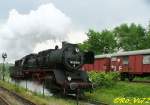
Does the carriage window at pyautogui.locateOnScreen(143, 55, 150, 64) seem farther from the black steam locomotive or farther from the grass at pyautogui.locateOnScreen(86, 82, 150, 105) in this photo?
the black steam locomotive

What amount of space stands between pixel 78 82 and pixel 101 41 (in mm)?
55912

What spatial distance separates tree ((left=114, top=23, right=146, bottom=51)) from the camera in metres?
81.7

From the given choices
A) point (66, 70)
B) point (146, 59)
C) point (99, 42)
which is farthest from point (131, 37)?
point (66, 70)

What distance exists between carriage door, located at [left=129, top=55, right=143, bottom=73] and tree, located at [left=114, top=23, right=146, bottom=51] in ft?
141

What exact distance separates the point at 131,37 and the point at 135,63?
51.3 meters

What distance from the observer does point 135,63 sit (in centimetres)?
3469

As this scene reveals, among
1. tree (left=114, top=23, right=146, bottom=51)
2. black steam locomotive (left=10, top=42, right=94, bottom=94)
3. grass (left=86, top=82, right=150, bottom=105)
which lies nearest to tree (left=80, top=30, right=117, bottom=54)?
tree (left=114, top=23, right=146, bottom=51)

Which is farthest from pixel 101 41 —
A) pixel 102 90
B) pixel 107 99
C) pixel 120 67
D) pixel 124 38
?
pixel 107 99

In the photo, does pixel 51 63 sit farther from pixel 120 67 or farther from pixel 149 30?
pixel 149 30

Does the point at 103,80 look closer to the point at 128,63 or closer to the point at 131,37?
the point at 128,63

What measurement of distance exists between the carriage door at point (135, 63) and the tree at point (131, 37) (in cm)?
4302

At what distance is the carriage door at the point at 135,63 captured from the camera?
33.9 metres

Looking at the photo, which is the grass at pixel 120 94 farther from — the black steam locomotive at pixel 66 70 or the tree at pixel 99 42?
the tree at pixel 99 42

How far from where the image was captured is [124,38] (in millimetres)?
86312
